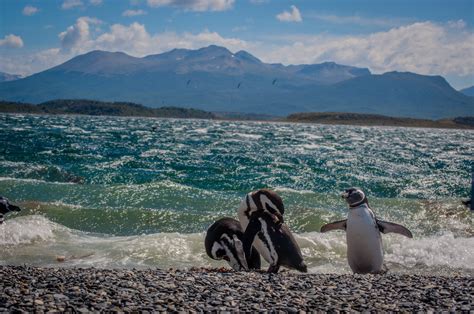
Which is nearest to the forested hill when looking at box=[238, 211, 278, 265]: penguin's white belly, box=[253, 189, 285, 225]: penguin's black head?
box=[253, 189, 285, 225]: penguin's black head

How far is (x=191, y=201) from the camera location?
64.0 feet

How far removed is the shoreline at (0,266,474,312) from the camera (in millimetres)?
5988

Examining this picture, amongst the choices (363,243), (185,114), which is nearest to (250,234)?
(363,243)

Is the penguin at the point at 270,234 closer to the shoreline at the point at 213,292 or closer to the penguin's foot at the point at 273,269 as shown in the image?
the penguin's foot at the point at 273,269

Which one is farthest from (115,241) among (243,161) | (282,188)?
(243,161)

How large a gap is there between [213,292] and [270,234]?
110 inches

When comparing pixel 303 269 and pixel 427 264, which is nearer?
pixel 303 269

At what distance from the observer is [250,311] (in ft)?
19.5

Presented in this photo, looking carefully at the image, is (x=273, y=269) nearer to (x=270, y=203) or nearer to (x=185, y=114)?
(x=270, y=203)

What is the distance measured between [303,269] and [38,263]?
4864 millimetres

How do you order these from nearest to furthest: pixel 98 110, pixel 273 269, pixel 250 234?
pixel 273 269 → pixel 250 234 → pixel 98 110

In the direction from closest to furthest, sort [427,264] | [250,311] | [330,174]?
[250,311] → [427,264] → [330,174]

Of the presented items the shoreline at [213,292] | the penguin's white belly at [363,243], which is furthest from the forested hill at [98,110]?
the shoreline at [213,292]

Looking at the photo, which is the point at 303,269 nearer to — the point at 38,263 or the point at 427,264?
the point at 427,264
